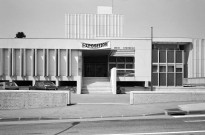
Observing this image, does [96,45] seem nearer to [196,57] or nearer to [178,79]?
[178,79]

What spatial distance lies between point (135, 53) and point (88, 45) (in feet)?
20.5

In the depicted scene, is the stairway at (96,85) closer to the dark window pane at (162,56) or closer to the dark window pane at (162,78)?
the dark window pane at (162,78)

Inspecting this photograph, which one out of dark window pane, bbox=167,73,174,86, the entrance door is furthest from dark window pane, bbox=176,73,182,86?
the entrance door

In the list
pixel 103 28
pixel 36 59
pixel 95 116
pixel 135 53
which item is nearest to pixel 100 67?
pixel 135 53

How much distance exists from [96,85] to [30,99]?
14.5 metres

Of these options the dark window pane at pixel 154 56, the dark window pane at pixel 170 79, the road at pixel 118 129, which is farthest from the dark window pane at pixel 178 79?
the road at pixel 118 129

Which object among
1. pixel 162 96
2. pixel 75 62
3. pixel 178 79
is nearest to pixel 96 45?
pixel 75 62

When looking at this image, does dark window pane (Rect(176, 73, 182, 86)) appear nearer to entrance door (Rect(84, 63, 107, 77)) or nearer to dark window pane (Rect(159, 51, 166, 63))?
dark window pane (Rect(159, 51, 166, 63))


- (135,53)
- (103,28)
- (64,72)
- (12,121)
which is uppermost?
(103,28)

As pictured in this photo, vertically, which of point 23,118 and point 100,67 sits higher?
point 100,67

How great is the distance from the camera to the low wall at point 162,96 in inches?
721

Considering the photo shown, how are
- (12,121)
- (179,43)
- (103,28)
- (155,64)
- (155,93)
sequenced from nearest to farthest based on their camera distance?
(12,121)
(155,93)
(155,64)
(179,43)
(103,28)

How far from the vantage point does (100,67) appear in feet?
136

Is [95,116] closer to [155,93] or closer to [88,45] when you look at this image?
[155,93]
